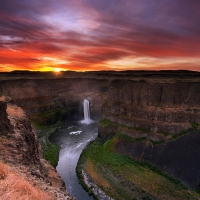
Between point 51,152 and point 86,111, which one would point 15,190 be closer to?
point 51,152

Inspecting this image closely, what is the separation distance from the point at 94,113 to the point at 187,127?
125ft

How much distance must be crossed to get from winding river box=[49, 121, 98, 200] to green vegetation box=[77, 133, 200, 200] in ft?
4.87

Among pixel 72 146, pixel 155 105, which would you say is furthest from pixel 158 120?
pixel 72 146

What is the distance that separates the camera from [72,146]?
44.5m

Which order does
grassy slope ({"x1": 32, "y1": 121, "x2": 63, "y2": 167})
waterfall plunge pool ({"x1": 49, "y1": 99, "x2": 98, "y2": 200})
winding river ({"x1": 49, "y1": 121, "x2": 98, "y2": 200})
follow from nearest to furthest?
1. winding river ({"x1": 49, "y1": 121, "x2": 98, "y2": 200})
2. waterfall plunge pool ({"x1": 49, "y1": 99, "x2": 98, "y2": 200})
3. grassy slope ({"x1": 32, "y1": 121, "x2": 63, "y2": 167})

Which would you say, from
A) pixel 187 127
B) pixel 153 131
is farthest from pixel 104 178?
pixel 187 127

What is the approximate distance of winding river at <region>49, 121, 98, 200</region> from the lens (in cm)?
2894

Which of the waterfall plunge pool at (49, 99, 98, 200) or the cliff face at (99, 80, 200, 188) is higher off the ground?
the cliff face at (99, 80, 200, 188)

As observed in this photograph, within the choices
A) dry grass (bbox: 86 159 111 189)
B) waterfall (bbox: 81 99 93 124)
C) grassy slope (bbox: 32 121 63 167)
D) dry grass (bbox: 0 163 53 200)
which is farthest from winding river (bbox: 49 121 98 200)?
dry grass (bbox: 0 163 53 200)

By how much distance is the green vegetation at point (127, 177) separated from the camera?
25.9m

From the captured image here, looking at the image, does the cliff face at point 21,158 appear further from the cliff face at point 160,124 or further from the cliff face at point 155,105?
the cliff face at point 155,105

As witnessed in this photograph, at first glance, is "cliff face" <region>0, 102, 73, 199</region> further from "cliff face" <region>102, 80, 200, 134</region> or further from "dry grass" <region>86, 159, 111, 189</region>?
"cliff face" <region>102, 80, 200, 134</region>

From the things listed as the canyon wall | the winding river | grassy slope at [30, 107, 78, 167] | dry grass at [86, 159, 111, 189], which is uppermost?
the canyon wall

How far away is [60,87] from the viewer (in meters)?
74.6
